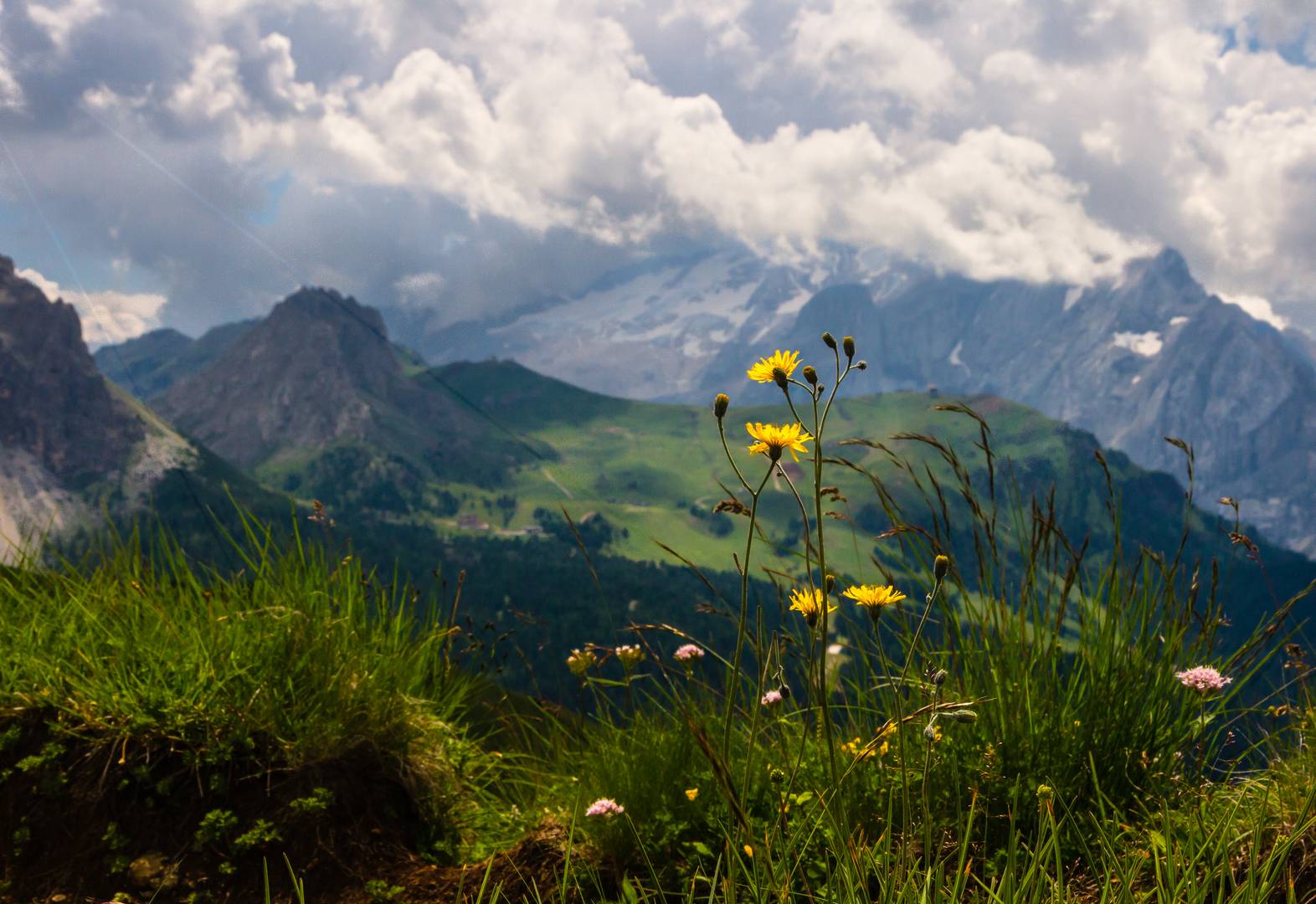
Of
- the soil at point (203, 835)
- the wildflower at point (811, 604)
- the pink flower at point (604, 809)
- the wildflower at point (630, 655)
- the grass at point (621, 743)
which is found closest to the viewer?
the wildflower at point (811, 604)

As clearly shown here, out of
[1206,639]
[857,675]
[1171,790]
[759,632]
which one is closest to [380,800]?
[857,675]

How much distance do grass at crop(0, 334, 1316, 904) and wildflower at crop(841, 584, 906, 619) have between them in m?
0.71

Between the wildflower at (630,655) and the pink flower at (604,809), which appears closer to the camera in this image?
the pink flower at (604,809)

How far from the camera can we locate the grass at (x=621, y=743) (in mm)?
3977

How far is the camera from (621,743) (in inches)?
204

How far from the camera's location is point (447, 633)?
5.98 meters

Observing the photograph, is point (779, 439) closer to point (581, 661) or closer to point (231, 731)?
point (581, 661)

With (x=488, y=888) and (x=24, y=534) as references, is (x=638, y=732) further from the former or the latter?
(x=24, y=534)

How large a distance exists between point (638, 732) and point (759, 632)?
102 inches

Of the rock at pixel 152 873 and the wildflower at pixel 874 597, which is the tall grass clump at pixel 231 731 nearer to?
the rock at pixel 152 873

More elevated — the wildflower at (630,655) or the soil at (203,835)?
the wildflower at (630,655)

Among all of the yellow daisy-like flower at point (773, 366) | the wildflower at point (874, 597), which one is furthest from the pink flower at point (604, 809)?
the yellow daisy-like flower at point (773, 366)

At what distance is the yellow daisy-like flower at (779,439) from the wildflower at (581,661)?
105 inches

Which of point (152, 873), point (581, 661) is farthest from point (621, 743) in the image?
point (152, 873)
